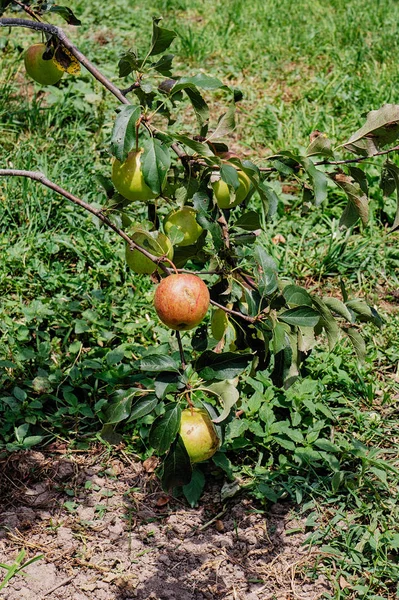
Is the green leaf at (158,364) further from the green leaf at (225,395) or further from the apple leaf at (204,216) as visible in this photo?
the apple leaf at (204,216)

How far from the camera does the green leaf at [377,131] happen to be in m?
1.80

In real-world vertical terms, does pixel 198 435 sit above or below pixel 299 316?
below

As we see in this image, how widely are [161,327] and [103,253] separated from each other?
54 centimetres

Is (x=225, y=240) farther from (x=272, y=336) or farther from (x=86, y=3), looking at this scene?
(x=86, y=3)

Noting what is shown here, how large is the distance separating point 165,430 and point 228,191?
61cm

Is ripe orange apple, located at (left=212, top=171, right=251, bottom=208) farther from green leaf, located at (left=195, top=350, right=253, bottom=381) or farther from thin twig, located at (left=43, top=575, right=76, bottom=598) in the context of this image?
thin twig, located at (left=43, top=575, right=76, bottom=598)

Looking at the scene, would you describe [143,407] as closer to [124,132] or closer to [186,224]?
[186,224]

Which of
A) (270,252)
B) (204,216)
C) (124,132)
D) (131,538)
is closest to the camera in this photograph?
(124,132)

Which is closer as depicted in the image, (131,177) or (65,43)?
(131,177)

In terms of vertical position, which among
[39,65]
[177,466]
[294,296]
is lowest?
[177,466]

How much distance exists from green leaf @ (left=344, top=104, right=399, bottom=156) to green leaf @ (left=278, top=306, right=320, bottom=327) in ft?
1.45

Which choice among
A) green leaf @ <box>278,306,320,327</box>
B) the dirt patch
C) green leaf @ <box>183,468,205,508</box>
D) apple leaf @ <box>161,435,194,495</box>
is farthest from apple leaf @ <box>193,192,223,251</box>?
the dirt patch

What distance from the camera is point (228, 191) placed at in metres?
1.82

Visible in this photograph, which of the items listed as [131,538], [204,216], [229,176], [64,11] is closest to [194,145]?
[229,176]
